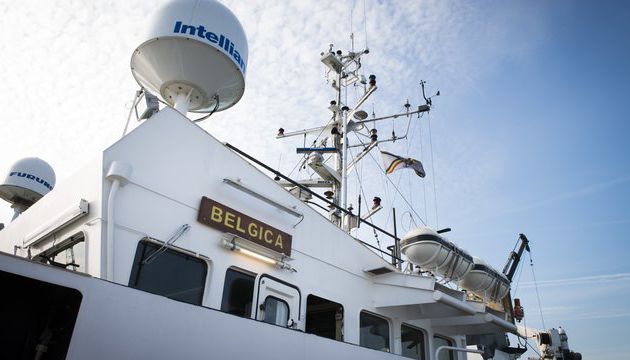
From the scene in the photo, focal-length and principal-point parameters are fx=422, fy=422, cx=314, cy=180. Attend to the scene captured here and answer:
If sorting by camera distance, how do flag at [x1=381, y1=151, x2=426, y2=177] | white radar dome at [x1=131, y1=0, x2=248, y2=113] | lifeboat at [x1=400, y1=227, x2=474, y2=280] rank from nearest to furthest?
white radar dome at [x1=131, y1=0, x2=248, y2=113]
lifeboat at [x1=400, y1=227, x2=474, y2=280]
flag at [x1=381, y1=151, x2=426, y2=177]

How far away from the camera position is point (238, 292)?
541 cm

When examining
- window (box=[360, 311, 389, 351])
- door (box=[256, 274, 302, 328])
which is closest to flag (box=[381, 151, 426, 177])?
window (box=[360, 311, 389, 351])

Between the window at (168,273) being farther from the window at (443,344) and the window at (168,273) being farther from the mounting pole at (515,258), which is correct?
the mounting pole at (515,258)

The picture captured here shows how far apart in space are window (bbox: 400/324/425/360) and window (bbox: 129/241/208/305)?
468cm

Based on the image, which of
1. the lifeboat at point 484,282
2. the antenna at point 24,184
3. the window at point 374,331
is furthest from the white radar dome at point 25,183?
the lifeboat at point 484,282

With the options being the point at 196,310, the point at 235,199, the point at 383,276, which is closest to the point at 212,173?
the point at 235,199

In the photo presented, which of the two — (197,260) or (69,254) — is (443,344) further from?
(69,254)

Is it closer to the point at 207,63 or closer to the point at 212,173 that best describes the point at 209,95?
the point at 207,63

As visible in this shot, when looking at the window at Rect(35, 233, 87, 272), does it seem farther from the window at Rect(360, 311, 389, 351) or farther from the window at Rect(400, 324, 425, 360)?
the window at Rect(400, 324, 425, 360)

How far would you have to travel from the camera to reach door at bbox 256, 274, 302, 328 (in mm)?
5547

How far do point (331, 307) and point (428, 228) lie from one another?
9.34 ft

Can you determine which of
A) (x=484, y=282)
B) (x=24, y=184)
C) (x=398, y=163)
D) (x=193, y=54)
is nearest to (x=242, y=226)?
(x=193, y=54)

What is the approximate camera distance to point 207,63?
5980mm

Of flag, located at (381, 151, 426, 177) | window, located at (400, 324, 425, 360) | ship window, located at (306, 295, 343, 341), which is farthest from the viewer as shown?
flag, located at (381, 151, 426, 177)
